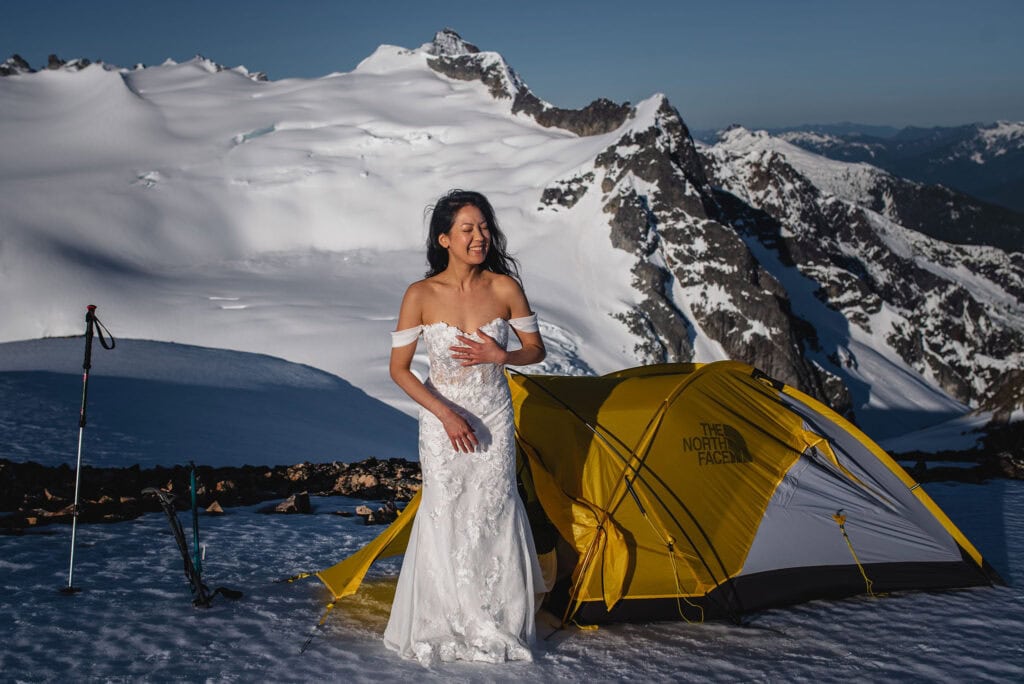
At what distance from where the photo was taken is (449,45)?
160m

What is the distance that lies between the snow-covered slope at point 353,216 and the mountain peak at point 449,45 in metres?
2.72

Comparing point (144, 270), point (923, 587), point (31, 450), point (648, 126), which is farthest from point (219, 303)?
point (648, 126)

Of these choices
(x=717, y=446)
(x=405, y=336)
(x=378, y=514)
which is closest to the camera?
(x=405, y=336)

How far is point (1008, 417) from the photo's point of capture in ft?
70.7

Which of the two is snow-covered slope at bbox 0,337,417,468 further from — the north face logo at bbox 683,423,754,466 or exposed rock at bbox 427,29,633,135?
exposed rock at bbox 427,29,633,135

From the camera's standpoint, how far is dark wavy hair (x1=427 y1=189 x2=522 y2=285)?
17.8ft

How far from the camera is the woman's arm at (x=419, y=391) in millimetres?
5270

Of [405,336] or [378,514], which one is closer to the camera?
[405,336]

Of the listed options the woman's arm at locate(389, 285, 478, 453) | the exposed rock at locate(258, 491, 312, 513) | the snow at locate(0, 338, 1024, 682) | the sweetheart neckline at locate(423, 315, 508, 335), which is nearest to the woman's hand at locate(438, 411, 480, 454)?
the woman's arm at locate(389, 285, 478, 453)

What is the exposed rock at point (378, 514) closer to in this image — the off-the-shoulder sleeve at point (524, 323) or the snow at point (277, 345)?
the snow at point (277, 345)

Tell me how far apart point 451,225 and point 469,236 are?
15cm

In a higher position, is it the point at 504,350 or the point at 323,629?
the point at 504,350

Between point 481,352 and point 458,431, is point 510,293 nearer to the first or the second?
point 481,352

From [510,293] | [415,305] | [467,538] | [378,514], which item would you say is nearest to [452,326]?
[415,305]
